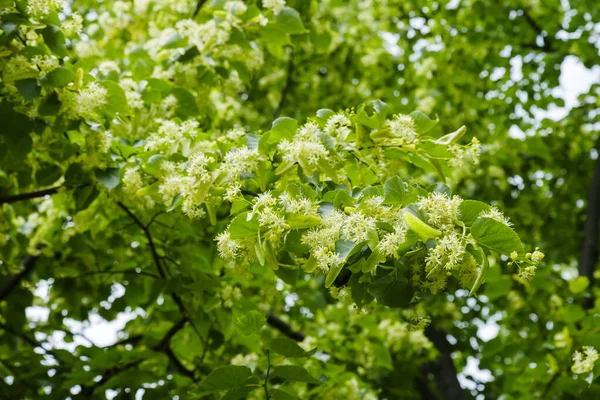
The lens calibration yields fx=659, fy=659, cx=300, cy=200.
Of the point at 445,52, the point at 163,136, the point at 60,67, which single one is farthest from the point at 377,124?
the point at 445,52

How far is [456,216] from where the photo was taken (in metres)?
1.58

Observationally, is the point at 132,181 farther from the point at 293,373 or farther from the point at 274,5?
the point at 274,5

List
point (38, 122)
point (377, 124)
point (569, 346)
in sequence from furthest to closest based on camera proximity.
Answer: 1. point (569, 346)
2. point (38, 122)
3. point (377, 124)

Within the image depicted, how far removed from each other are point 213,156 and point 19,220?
A: 2.20 meters

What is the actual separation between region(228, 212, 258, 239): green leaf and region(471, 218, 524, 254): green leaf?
0.53 meters

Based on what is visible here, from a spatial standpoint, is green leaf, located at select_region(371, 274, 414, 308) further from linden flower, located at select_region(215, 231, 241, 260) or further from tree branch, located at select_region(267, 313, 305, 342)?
tree branch, located at select_region(267, 313, 305, 342)

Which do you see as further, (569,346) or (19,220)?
(19,220)

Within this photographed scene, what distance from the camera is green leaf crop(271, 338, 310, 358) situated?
6.43 ft

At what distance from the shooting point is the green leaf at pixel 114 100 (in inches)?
90.4

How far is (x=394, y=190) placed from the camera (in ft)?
5.33

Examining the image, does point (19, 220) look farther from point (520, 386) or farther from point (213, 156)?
point (520, 386)

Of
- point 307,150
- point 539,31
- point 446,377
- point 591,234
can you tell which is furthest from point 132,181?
point 539,31

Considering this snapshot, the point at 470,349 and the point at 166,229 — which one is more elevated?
the point at 166,229

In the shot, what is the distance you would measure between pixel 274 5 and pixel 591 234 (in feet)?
10.5
